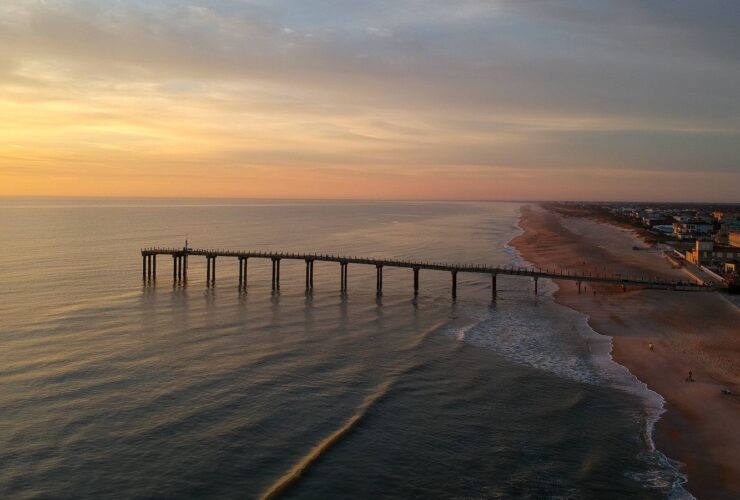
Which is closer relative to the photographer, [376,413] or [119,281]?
[376,413]

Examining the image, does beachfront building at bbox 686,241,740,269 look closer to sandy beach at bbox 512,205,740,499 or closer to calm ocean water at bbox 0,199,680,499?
sandy beach at bbox 512,205,740,499

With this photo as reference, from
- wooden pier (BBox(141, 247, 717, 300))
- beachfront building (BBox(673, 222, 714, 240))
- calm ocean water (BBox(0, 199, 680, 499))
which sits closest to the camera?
calm ocean water (BBox(0, 199, 680, 499))

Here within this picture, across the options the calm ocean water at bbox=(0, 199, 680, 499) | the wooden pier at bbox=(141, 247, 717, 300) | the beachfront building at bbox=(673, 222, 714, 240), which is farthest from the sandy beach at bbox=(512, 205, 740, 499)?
the beachfront building at bbox=(673, 222, 714, 240)

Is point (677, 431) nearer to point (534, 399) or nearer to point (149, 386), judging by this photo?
point (534, 399)

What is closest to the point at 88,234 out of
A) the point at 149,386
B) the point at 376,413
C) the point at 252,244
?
the point at 252,244

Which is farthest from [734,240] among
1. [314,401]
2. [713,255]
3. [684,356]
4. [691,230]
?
[314,401]

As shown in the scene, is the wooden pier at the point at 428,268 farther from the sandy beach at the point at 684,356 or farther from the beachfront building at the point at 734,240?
the beachfront building at the point at 734,240

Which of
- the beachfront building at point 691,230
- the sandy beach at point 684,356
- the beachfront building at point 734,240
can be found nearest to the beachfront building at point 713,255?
the sandy beach at point 684,356
